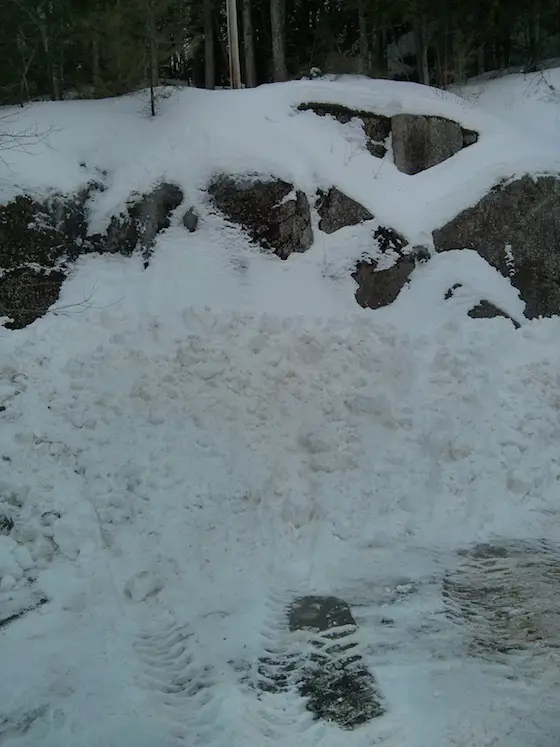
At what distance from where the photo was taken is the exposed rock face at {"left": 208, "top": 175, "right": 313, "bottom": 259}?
31.4ft

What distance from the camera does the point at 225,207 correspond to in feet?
31.7

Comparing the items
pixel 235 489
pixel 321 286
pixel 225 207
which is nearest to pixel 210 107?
pixel 225 207

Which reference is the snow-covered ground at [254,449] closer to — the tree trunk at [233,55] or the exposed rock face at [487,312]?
the exposed rock face at [487,312]

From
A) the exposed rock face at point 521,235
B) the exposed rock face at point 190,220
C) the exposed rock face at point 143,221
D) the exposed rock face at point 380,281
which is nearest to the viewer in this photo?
the exposed rock face at point 380,281

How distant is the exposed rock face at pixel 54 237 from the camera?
876 centimetres

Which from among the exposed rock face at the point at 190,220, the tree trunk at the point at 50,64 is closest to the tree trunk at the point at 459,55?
the tree trunk at the point at 50,64

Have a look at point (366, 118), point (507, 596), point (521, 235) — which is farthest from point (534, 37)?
point (507, 596)

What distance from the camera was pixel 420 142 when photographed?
10961 mm

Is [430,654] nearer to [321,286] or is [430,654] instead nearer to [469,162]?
[321,286]

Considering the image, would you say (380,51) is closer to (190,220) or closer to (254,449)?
(190,220)

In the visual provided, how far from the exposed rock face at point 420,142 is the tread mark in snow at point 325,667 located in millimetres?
7710

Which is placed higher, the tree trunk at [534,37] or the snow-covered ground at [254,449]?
the tree trunk at [534,37]

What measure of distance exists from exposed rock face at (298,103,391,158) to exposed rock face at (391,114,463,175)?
16cm

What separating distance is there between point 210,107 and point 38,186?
3.08m
